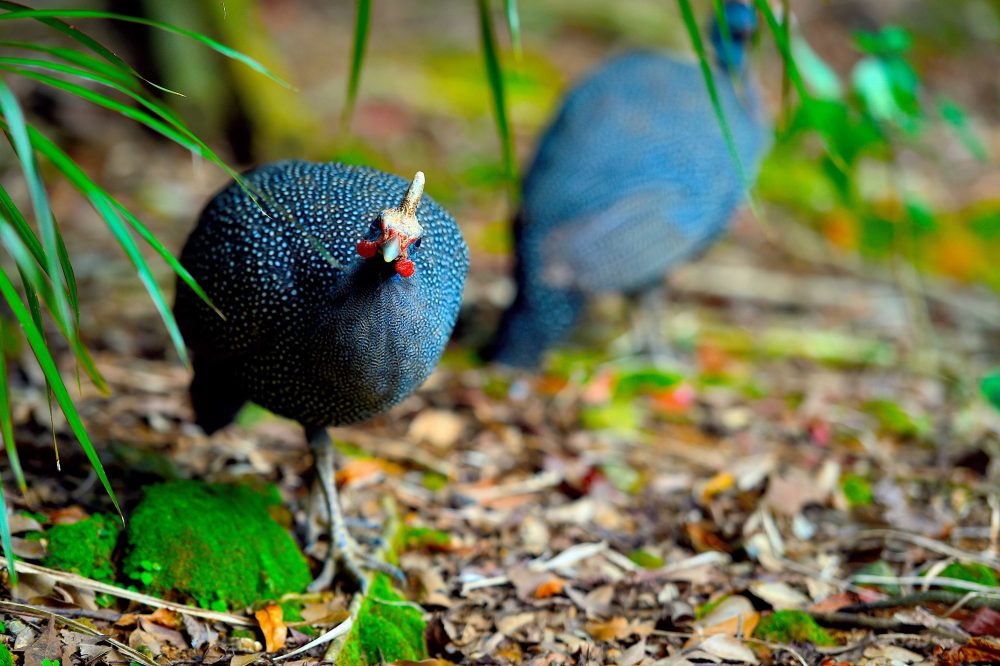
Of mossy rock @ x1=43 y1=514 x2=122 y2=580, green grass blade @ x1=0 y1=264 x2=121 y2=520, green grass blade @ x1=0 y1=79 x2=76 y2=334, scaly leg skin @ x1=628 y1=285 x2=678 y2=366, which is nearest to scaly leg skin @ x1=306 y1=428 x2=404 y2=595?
mossy rock @ x1=43 y1=514 x2=122 y2=580

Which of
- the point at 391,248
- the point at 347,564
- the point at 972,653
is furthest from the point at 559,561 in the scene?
the point at 391,248

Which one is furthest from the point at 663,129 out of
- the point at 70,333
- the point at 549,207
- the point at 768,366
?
the point at 70,333

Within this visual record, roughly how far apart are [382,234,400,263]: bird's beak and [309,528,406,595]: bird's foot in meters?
0.90

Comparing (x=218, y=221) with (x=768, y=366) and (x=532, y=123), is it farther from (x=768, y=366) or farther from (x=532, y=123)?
(x=532, y=123)

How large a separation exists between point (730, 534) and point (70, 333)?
2125mm

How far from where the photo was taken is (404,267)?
7.15 ft

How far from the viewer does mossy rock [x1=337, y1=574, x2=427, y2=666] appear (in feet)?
7.90

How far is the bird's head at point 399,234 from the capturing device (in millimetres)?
2119

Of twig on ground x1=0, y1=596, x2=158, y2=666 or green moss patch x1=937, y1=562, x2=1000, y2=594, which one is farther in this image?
green moss patch x1=937, y1=562, x2=1000, y2=594

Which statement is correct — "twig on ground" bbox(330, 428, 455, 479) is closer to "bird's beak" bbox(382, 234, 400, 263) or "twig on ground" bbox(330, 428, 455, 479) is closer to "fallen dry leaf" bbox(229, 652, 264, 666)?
"fallen dry leaf" bbox(229, 652, 264, 666)

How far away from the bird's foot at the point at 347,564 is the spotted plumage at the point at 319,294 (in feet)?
1.17

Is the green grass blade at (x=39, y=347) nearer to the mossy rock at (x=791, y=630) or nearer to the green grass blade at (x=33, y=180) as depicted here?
the green grass blade at (x=33, y=180)

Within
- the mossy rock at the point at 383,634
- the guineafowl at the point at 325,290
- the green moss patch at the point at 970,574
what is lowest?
the green moss patch at the point at 970,574

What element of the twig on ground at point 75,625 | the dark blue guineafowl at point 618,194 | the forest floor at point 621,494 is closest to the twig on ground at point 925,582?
the forest floor at point 621,494
